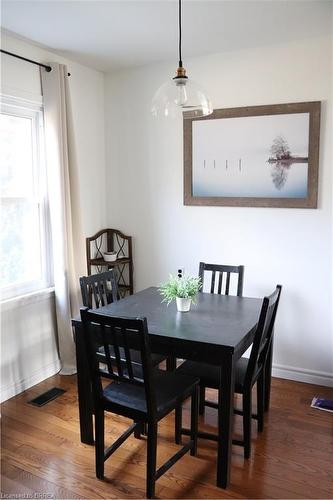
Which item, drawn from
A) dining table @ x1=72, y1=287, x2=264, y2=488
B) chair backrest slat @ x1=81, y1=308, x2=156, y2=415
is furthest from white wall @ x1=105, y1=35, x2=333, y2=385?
chair backrest slat @ x1=81, y1=308, x2=156, y2=415

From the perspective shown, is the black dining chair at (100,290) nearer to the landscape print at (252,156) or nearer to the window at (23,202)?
the window at (23,202)

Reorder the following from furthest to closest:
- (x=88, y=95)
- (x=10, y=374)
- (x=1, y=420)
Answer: (x=88, y=95)
(x=10, y=374)
(x=1, y=420)

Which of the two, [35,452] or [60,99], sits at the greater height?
[60,99]

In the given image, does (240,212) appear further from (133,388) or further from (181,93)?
(133,388)

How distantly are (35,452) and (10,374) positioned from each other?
2.70 feet

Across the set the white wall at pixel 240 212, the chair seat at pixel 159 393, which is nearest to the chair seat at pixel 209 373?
the chair seat at pixel 159 393

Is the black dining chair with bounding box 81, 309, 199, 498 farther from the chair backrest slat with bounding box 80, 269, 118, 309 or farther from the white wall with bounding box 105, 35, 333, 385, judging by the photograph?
the white wall with bounding box 105, 35, 333, 385

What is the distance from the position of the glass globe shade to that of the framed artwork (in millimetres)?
1178

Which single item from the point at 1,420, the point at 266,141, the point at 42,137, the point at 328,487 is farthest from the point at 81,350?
the point at 266,141

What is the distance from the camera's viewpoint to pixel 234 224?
357cm

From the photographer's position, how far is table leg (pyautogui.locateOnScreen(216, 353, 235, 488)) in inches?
83.3

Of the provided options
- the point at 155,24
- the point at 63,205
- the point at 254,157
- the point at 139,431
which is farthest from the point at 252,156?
the point at 139,431

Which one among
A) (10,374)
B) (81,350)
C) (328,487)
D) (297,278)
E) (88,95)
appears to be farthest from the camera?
(88,95)

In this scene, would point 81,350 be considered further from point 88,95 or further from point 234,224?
point 88,95
